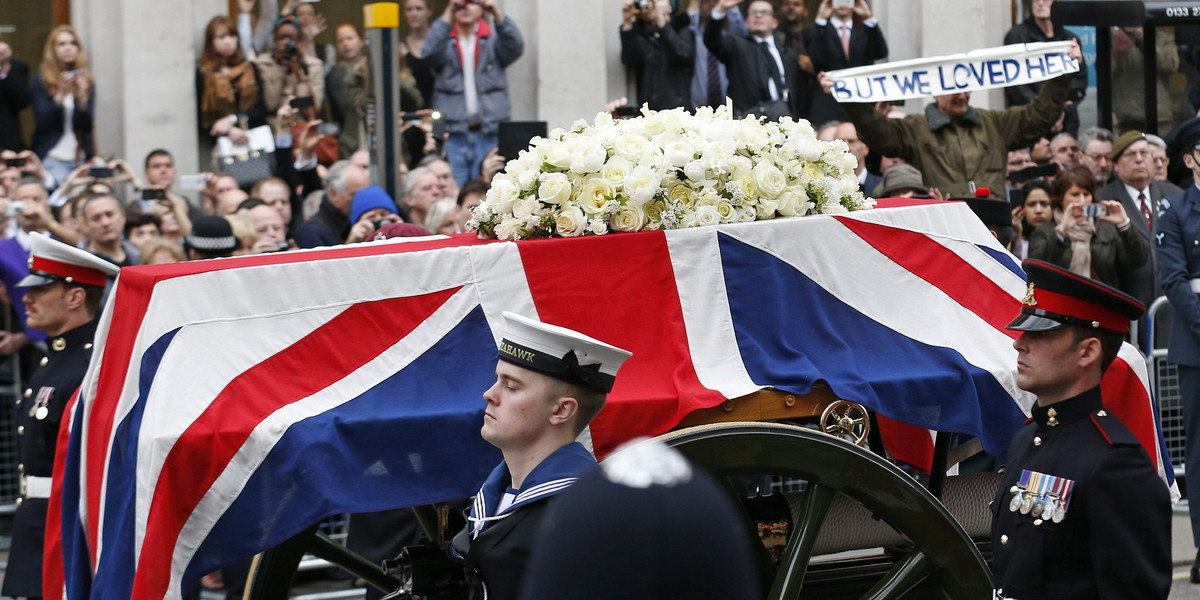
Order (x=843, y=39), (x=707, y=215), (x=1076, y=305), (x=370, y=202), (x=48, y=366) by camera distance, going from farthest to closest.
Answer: (x=843, y=39)
(x=370, y=202)
(x=48, y=366)
(x=707, y=215)
(x=1076, y=305)

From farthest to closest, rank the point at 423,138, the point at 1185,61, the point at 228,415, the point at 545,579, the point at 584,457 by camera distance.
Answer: the point at 1185,61 < the point at 423,138 < the point at 228,415 < the point at 584,457 < the point at 545,579

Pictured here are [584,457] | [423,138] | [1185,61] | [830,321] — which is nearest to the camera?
[584,457]

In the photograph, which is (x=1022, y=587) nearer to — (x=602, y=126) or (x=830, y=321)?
(x=830, y=321)

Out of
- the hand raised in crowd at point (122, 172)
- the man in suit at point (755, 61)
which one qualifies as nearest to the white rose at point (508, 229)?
the hand raised in crowd at point (122, 172)

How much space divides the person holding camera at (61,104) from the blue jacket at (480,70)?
203 cm

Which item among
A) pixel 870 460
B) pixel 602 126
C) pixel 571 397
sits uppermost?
pixel 602 126

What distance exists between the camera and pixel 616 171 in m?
3.68

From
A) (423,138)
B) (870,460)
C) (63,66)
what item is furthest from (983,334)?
(63,66)

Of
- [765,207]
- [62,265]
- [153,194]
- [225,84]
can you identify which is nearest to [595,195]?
[765,207]

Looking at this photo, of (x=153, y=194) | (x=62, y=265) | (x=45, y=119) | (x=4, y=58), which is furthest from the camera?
(x=45, y=119)

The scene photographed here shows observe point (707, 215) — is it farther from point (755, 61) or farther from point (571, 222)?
point (755, 61)

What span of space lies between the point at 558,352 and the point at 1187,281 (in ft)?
12.9

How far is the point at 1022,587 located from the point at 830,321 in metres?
0.93

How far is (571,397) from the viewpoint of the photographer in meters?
2.95
